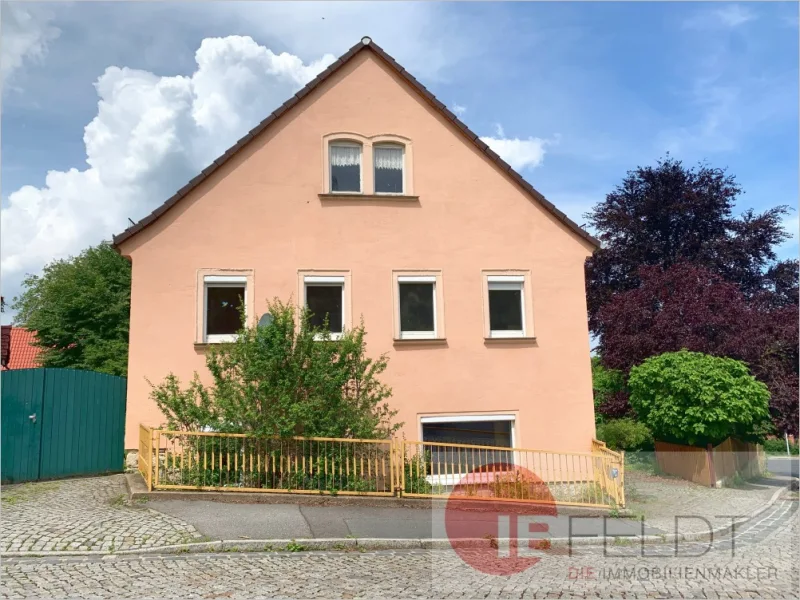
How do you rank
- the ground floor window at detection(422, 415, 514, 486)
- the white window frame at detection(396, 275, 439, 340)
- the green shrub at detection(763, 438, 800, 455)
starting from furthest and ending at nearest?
the green shrub at detection(763, 438, 800, 455) < the white window frame at detection(396, 275, 439, 340) < the ground floor window at detection(422, 415, 514, 486)

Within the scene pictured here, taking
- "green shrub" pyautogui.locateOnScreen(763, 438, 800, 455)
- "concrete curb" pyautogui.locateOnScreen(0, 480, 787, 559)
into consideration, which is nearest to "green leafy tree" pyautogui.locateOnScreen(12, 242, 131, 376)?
"concrete curb" pyautogui.locateOnScreen(0, 480, 787, 559)

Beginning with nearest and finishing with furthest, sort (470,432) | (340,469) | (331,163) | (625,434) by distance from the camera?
(340,469)
(470,432)
(331,163)
(625,434)

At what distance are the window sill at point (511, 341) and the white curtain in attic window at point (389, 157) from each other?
13.1ft

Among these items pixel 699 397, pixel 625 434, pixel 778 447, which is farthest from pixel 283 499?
pixel 778 447

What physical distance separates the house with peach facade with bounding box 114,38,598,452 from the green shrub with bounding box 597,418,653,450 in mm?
4774

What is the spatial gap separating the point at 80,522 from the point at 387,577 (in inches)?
166

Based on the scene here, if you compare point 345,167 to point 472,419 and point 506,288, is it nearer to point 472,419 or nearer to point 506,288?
point 506,288

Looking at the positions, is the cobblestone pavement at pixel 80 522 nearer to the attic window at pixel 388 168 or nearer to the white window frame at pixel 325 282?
the white window frame at pixel 325 282

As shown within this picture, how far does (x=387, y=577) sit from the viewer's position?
22.3ft

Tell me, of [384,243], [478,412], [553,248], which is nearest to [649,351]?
[553,248]

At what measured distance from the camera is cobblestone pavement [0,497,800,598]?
6.13 m

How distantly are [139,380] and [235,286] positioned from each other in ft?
7.97

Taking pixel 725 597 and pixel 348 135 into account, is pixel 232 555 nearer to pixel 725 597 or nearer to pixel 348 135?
pixel 725 597

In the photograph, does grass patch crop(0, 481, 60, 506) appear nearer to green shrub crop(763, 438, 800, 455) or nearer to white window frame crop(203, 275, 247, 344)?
white window frame crop(203, 275, 247, 344)
